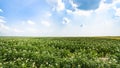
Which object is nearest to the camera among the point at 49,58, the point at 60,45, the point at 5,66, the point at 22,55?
the point at 5,66

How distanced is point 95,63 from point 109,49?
12.3 metres

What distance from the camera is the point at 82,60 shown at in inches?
513

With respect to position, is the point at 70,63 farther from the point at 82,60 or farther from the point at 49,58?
the point at 49,58

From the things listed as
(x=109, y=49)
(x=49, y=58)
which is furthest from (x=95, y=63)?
(x=109, y=49)

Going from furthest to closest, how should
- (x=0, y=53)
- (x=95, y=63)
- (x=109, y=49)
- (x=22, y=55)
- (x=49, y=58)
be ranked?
(x=109, y=49) → (x=0, y=53) → (x=22, y=55) → (x=49, y=58) → (x=95, y=63)

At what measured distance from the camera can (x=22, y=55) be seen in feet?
51.7

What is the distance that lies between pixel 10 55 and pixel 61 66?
202 inches

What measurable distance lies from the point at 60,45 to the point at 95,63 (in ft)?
49.4

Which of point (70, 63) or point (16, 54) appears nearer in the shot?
point (70, 63)

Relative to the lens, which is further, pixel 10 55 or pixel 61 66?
pixel 10 55

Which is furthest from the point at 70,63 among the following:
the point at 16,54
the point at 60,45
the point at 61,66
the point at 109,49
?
the point at 60,45

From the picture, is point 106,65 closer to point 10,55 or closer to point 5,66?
point 5,66

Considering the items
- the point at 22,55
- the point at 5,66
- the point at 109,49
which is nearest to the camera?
the point at 5,66

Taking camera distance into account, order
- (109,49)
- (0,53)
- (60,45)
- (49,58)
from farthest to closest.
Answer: (60,45) → (109,49) → (0,53) → (49,58)
